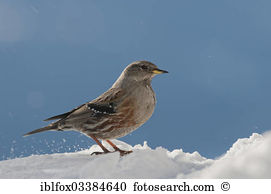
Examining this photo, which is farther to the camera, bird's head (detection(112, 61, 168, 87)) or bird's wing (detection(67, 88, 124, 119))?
bird's head (detection(112, 61, 168, 87))

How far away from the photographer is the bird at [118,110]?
9.12m

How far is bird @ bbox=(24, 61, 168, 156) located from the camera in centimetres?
912

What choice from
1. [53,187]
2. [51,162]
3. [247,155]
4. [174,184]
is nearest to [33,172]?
[51,162]

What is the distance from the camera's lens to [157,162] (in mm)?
8336

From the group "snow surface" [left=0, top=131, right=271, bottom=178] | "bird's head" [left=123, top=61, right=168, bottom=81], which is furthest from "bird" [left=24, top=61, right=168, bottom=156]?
"snow surface" [left=0, top=131, right=271, bottom=178]

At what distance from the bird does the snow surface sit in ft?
2.28

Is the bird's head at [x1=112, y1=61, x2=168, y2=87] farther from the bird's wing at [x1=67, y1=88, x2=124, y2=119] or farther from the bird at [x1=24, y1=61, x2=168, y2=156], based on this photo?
the bird's wing at [x1=67, y1=88, x2=124, y2=119]

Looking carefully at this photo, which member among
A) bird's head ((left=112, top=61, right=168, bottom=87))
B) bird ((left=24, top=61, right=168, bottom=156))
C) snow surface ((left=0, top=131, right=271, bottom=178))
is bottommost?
snow surface ((left=0, top=131, right=271, bottom=178))

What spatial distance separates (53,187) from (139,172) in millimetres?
1679

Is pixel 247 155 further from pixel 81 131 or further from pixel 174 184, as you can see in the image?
pixel 81 131

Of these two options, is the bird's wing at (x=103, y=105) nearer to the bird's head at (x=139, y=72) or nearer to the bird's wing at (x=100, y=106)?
the bird's wing at (x=100, y=106)

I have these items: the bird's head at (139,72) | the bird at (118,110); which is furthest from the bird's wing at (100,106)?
the bird's head at (139,72)

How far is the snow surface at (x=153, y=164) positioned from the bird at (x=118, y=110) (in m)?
0.69

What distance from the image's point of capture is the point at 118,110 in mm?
9117
